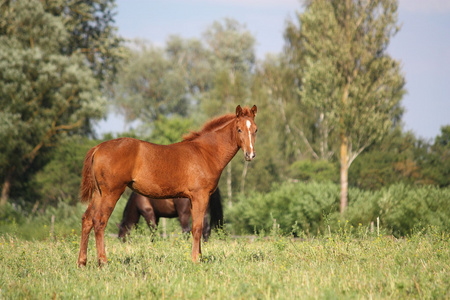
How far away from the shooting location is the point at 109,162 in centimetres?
762

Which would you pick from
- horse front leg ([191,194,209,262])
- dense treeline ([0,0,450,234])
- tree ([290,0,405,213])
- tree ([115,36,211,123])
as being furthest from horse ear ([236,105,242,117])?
tree ([115,36,211,123])

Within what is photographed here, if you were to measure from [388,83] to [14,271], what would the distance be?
1096 inches

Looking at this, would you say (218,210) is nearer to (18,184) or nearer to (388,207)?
(388,207)

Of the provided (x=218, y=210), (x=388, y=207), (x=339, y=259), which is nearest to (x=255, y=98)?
(x=388, y=207)

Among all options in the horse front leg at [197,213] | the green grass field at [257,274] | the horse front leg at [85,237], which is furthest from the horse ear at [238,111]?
the horse front leg at [85,237]

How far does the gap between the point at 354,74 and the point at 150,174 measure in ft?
83.6

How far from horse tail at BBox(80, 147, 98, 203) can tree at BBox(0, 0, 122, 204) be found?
23.1m

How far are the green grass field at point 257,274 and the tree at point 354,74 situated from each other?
21.7 m

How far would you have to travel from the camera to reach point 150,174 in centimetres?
776

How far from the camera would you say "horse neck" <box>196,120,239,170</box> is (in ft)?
27.4

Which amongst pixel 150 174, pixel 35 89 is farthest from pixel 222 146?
pixel 35 89

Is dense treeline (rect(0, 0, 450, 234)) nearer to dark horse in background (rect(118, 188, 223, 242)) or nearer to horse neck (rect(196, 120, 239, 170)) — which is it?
dark horse in background (rect(118, 188, 223, 242))

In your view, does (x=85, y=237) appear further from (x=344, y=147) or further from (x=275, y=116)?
(x=275, y=116)

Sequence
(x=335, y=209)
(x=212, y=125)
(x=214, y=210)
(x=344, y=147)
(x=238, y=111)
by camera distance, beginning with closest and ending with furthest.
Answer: (x=238, y=111) < (x=212, y=125) < (x=214, y=210) < (x=335, y=209) < (x=344, y=147)
